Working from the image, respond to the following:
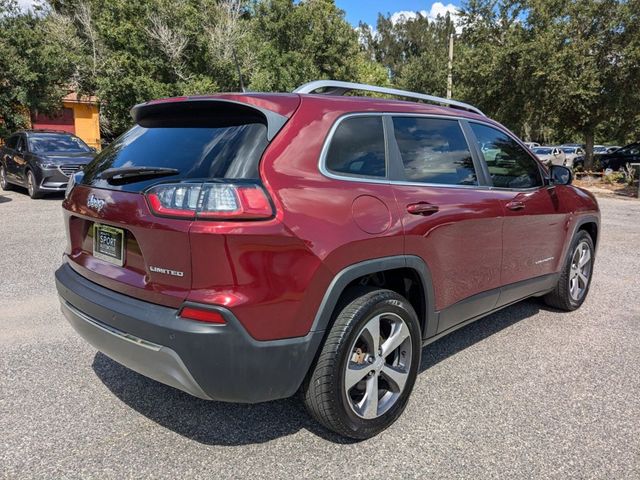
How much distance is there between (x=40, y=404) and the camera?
305 cm

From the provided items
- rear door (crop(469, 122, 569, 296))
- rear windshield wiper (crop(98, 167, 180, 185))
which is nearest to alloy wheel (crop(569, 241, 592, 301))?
rear door (crop(469, 122, 569, 296))

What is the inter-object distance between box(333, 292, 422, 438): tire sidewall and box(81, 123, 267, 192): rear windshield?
3.01 ft

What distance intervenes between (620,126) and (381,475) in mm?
24237

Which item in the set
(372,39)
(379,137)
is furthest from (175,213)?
(372,39)

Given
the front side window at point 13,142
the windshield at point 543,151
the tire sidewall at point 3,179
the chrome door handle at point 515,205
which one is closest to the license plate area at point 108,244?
the chrome door handle at point 515,205

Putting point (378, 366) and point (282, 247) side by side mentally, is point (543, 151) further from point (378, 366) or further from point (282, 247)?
point (282, 247)

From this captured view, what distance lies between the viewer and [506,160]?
398 centimetres

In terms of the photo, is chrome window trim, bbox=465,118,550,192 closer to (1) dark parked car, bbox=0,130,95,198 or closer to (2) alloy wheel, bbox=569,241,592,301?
(2) alloy wheel, bbox=569,241,592,301

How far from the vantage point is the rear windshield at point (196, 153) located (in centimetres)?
239

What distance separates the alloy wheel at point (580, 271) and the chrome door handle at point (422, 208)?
8.05ft

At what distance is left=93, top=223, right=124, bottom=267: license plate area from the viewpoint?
2619mm

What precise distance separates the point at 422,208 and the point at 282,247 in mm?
Answer: 1030

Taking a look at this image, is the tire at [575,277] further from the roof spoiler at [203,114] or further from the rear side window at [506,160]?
the roof spoiler at [203,114]

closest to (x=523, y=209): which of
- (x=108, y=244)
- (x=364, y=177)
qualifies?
(x=364, y=177)
